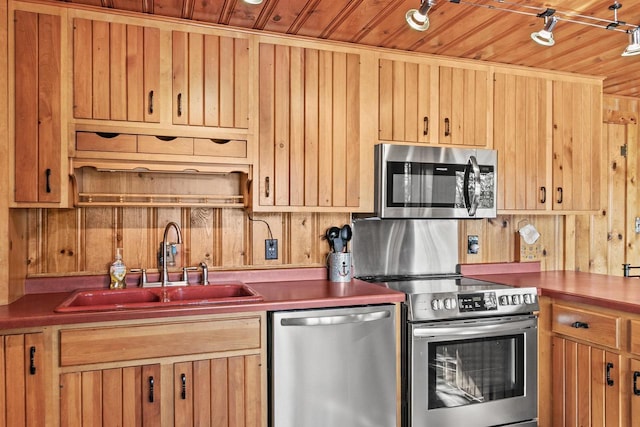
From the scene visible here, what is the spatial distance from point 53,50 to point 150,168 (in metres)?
0.69

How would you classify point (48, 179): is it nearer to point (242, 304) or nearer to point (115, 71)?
point (115, 71)

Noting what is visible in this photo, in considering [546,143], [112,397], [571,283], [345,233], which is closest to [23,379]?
[112,397]

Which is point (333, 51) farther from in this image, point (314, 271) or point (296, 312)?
point (296, 312)

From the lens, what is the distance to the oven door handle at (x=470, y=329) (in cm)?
242

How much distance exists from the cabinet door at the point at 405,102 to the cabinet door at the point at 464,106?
9 centimetres

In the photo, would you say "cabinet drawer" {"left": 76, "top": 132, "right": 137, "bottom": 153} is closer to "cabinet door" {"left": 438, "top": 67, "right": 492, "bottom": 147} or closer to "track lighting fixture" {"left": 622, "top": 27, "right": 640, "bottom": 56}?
"cabinet door" {"left": 438, "top": 67, "right": 492, "bottom": 147}

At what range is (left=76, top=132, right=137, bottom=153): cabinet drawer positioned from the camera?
2262 millimetres

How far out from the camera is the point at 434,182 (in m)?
2.82

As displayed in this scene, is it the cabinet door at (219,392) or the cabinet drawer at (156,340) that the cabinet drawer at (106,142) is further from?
the cabinet door at (219,392)

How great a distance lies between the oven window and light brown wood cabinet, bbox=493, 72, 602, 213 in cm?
92

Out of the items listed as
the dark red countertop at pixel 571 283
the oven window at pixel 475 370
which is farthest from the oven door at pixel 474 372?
the dark red countertop at pixel 571 283

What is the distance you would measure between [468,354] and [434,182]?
A: 99 centimetres

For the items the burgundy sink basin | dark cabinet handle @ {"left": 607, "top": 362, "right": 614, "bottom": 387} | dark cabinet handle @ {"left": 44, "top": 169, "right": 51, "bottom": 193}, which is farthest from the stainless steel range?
dark cabinet handle @ {"left": 44, "top": 169, "right": 51, "bottom": 193}

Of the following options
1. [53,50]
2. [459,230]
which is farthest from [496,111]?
[53,50]
